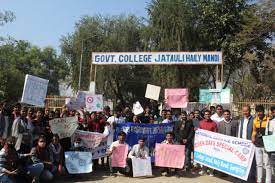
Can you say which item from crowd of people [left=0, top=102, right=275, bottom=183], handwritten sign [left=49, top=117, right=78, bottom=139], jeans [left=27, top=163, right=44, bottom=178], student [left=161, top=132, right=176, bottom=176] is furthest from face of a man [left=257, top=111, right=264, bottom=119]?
jeans [left=27, top=163, right=44, bottom=178]

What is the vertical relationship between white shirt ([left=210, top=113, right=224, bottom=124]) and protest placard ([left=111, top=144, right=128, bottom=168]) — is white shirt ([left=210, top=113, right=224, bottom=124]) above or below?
above

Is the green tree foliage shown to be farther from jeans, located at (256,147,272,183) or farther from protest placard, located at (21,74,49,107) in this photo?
jeans, located at (256,147,272,183)

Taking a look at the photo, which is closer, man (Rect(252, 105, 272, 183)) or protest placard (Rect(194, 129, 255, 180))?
man (Rect(252, 105, 272, 183))

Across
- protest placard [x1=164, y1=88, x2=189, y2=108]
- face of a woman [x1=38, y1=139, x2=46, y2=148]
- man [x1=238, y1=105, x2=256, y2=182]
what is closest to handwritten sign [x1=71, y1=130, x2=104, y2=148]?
face of a woman [x1=38, y1=139, x2=46, y2=148]

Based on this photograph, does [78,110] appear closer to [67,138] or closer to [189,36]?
[67,138]

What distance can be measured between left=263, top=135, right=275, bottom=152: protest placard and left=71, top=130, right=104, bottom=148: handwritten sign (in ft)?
15.4

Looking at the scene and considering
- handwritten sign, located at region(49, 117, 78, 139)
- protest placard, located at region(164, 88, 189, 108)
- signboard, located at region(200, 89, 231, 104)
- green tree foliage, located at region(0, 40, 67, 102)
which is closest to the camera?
handwritten sign, located at region(49, 117, 78, 139)

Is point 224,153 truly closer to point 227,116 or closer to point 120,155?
point 227,116

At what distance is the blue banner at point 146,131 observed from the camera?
1298 centimetres

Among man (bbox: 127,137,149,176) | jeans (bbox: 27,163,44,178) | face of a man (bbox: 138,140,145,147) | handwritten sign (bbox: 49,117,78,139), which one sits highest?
handwritten sign (bbox: 49,117,78,139)

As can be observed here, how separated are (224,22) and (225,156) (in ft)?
64.9

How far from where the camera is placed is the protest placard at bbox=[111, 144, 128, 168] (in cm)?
1235

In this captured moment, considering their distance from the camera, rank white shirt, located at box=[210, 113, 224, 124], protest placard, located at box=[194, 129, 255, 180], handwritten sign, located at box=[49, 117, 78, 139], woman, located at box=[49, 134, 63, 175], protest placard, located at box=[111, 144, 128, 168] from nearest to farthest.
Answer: protest placard, located at box=[194, 129, 255, 180] < woman, located at box=[49, 134, 63, 175] < handwritten sign, located at box=[49, 117, 78, 139] < protest placard, located at box=[111, 144, 128, 168] < white shirt, located at box=[210, 113, 224, 124]

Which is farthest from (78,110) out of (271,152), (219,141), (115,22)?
(115,22)
